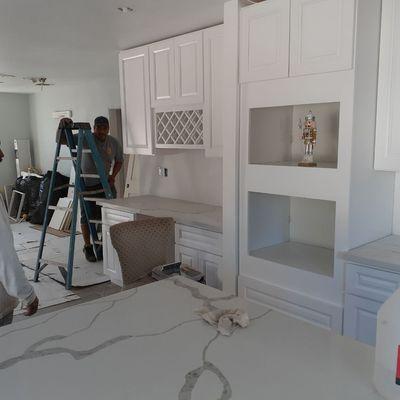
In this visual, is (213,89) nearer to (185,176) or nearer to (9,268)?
(185,176)

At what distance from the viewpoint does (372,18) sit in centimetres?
210

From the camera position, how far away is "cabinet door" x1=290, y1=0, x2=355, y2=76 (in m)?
2.03

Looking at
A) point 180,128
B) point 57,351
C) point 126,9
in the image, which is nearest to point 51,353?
point 57,351

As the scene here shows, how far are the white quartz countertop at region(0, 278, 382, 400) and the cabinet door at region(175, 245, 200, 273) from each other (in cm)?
173

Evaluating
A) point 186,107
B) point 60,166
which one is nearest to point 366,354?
point 186,107

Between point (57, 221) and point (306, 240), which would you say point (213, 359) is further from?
point (57, 221)

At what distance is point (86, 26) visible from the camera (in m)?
3.23

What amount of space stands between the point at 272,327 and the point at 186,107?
94.7 inches

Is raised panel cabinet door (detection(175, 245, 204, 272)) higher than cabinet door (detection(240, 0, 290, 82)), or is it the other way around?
cabinet door (detection(240, 0, 290, 82))

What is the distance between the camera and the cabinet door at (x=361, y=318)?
2.12 meters

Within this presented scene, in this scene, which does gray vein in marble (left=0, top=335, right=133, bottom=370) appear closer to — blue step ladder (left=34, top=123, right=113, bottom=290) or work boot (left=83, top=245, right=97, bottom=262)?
blue step ladder (left=34, top=123, right=113, bottom=290)

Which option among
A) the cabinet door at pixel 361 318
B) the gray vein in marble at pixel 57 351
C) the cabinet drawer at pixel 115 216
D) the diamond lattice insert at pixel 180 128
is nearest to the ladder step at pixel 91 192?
the cabinet drawer at pixel 115 216

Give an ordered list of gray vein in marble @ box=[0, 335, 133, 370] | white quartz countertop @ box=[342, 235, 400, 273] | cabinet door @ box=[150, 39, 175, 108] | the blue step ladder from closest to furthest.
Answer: gray vein in marble @ box=[0, 335, 133, 370]
white quartz countertop @ box=[342, 235, 400, 273]
cabinet door @ box=[150, 39, 175, 108]
the blue step ladder

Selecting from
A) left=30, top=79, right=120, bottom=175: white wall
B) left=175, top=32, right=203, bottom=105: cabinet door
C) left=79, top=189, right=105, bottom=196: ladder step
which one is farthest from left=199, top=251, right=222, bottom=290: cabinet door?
left=30, top=79, right=120, bottom=175: white wall
